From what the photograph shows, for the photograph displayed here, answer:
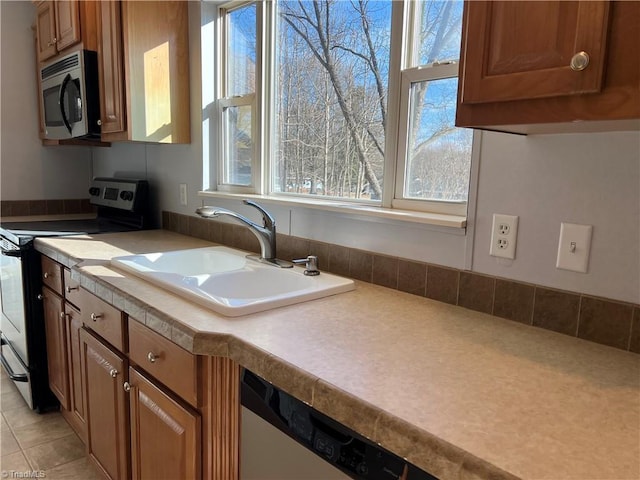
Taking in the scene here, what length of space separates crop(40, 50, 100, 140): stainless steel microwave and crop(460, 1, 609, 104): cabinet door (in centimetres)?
215

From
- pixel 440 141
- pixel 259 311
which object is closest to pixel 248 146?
pixel 440 141

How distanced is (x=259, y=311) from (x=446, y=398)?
0.57 meters

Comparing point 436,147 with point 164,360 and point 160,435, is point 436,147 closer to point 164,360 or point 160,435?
point 164,360

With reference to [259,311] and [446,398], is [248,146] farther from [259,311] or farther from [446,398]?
[446,398]

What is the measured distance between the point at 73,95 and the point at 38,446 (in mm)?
1792

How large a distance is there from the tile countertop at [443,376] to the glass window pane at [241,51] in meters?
1.24

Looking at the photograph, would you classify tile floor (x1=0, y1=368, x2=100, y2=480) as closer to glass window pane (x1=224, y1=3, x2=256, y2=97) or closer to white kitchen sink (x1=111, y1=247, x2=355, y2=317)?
white kitchen sink (x1=111, y1=247, x2=355, y2=317)

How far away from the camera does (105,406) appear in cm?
159

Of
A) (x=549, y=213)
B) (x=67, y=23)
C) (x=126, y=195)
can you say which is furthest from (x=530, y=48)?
(x=67, y=23)

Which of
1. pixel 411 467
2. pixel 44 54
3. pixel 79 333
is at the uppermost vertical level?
pixel 44 54

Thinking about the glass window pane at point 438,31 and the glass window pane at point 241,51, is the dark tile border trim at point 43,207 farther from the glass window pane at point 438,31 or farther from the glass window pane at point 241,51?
the glass window pane at point 438,31

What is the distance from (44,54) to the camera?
2.80 metres

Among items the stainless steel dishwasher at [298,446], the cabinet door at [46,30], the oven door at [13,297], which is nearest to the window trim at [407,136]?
the stainless steel dishwasher at [298,446]

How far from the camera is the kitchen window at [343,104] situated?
4.68 feet
